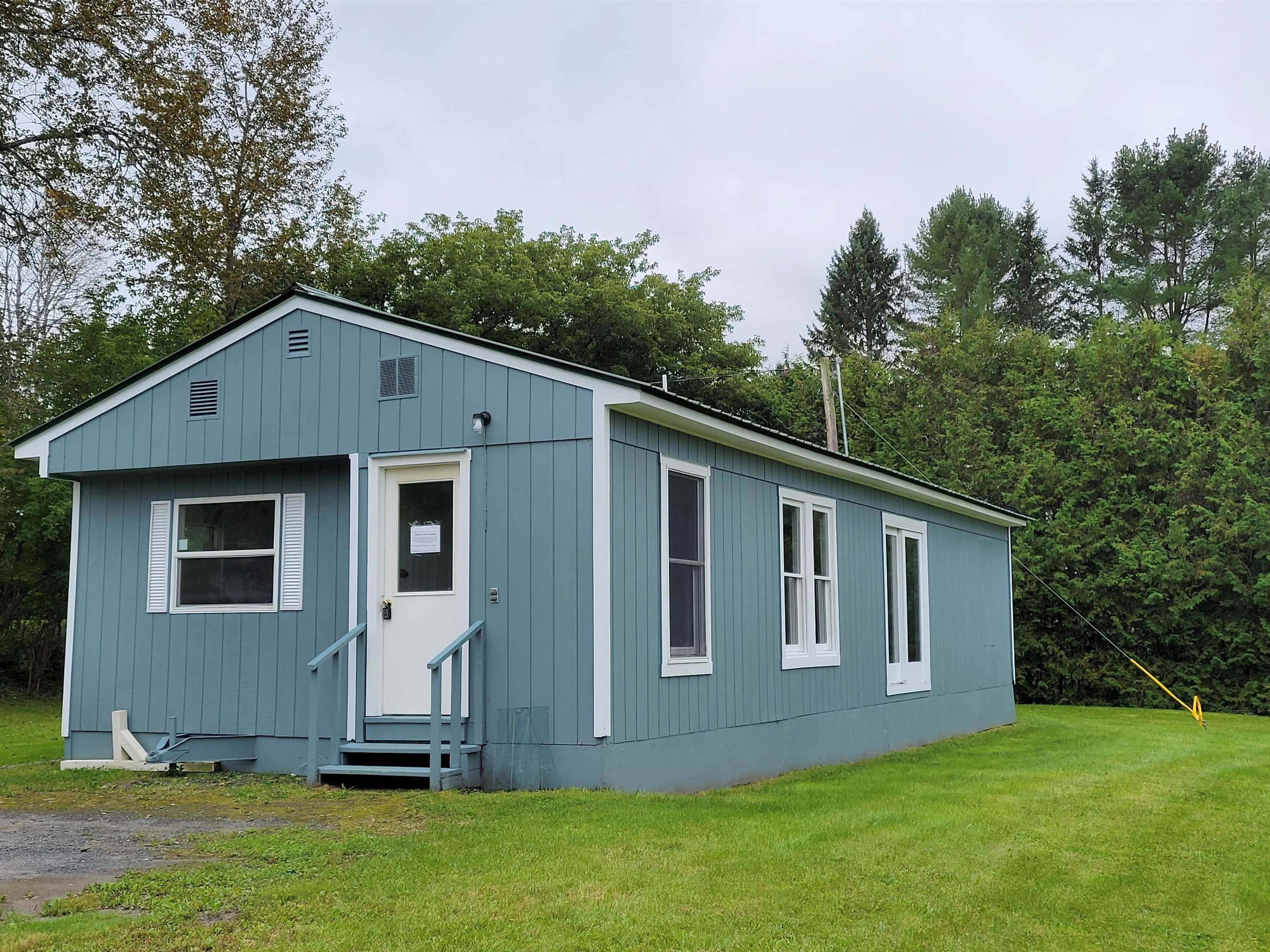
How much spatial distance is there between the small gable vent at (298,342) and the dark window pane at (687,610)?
326 cm

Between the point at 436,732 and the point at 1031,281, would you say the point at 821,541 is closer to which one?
the point at 436,732

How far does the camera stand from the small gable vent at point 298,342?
936 centimetres

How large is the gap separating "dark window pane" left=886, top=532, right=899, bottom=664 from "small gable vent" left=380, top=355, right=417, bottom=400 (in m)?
6.13

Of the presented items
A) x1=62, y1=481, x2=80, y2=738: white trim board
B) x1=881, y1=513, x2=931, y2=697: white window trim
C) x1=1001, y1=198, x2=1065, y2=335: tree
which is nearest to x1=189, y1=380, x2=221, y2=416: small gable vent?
x1=62, y1=481, x2=80, y2=738: white trim board

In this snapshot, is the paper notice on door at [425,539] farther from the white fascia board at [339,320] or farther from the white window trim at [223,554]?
the white window trim at [223,554]

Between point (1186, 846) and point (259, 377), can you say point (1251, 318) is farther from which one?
point (259, 377)

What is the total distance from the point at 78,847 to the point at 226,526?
3970mm

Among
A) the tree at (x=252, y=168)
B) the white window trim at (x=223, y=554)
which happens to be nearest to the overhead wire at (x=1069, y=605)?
the tree at (x=252, y=168)

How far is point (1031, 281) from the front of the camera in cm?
3306

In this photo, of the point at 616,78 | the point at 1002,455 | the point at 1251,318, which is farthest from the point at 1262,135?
the point at 616,78

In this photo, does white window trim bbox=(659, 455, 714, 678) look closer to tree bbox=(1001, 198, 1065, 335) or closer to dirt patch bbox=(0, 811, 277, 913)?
dirt patch bbox=(0, 811, 277, 913)

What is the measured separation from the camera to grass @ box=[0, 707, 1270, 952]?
462 cm

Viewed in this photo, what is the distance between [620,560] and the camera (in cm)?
826

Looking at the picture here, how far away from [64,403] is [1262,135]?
2721 cm
